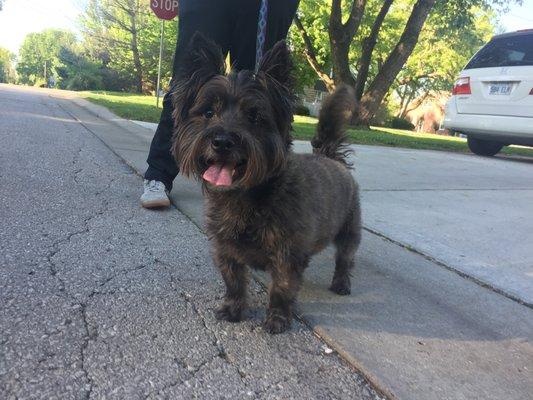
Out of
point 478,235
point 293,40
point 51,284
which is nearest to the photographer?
point 51,284

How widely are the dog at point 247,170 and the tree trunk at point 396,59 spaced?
1347cm

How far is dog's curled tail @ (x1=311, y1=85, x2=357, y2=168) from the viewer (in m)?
3.19

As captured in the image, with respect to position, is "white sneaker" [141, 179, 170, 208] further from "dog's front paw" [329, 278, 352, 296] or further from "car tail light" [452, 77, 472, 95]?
"car tail light" [452, 77, 472, 95]

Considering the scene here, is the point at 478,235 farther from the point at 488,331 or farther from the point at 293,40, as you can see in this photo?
the point at 293,40

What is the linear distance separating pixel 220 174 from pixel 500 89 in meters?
9.25

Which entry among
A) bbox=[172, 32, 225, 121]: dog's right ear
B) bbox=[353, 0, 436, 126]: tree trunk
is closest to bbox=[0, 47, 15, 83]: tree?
bbox=[353, 0, 436, 126]: tree trunk

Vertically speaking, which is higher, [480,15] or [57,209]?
[480,15]

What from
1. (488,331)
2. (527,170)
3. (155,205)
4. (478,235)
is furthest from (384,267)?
(527,170)

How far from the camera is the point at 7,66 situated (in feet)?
440

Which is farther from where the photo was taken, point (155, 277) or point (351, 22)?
point (351, 22)

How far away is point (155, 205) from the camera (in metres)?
3.81

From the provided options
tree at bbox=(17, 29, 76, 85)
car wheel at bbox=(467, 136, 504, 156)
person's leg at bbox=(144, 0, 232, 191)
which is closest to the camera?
person's leg at bbox=(144, 0, 232, 191)

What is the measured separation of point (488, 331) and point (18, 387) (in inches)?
84.4

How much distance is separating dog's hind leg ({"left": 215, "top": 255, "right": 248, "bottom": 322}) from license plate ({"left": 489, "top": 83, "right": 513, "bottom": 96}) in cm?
905
